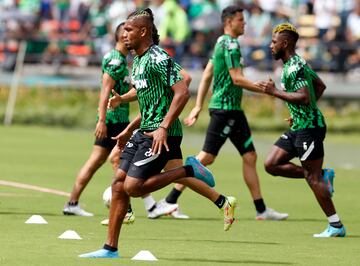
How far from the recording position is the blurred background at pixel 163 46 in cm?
3167

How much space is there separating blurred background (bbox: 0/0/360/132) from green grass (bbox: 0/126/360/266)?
9019 mm

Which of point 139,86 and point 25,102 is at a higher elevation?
point 139,86

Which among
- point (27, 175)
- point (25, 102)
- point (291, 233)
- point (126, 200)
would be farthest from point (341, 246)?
point (25, 102)

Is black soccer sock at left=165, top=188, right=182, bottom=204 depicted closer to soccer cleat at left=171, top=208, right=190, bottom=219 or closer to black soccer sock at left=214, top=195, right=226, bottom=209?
soccer cleat at left=171, top=208, right=190, bottom=219

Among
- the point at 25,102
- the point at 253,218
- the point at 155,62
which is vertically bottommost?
the point at 25,102

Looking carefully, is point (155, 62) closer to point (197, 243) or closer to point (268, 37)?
point (197, 243)

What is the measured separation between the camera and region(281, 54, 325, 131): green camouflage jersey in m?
12.9

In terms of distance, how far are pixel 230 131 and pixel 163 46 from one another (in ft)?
58.3

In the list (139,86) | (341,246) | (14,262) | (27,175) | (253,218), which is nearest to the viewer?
(14,262)

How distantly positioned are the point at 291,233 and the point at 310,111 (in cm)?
132

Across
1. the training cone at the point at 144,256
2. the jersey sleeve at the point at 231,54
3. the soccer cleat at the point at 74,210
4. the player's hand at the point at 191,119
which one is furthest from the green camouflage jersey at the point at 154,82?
the jersey sleeve at the point at 231,54

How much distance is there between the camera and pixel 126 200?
35.3 feet

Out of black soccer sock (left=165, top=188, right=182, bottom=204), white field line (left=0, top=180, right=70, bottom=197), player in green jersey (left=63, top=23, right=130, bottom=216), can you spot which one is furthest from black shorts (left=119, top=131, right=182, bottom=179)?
white field line (left=0, top=180, right=70, bottom=197)

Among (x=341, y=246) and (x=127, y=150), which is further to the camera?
(x=341, y=246)
